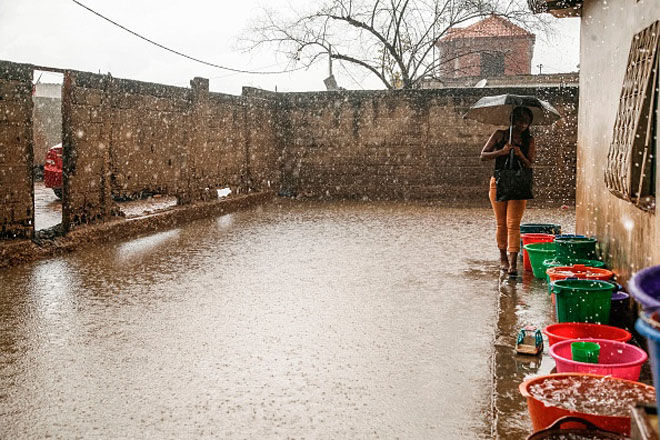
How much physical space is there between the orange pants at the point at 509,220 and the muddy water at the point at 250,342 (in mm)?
461

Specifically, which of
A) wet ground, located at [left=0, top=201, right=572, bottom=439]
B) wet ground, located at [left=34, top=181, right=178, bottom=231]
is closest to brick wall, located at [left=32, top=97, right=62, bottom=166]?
wet ground, located at [left=34, top=181, right=178, bottom=231]

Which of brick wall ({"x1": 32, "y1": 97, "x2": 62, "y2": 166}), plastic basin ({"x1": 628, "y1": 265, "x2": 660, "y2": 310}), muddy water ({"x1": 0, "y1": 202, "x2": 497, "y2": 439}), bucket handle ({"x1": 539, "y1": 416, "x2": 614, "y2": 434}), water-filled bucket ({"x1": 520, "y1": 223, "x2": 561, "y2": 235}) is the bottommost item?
muddy water ({"x1": 0, "y1": 202, "x2": 497, "y2": 439})

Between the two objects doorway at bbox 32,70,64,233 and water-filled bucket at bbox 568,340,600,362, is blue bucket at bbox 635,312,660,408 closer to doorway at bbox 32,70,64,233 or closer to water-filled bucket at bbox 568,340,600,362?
water-filled bucket at bbox 568,340,600,362

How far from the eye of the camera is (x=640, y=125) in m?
4.86

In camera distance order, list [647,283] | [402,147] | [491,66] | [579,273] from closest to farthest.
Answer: [647,283]
[579,273]
[402,147]
[491,66]

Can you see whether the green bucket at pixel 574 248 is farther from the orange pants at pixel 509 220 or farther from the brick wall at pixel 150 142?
the brick wall at pixel 150 142

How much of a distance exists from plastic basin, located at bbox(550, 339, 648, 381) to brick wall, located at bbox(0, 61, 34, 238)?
736cm

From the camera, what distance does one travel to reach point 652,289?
2.03 m

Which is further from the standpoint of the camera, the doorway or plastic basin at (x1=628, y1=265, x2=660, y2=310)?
the doorway

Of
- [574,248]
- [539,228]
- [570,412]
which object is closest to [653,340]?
[570,412]

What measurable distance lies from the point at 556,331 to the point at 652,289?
94.3 inches

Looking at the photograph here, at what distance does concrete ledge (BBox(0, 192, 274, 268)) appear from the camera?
8.73 metres

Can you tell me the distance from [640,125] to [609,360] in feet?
6.34

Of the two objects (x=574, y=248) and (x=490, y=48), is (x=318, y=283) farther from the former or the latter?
(x=490, y=48)
